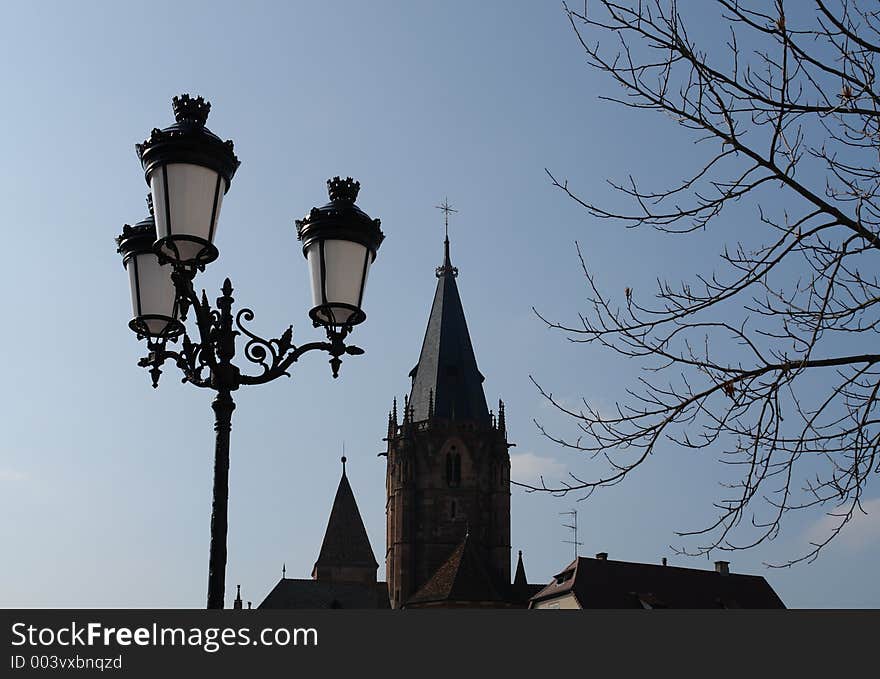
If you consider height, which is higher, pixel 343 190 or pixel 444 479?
pixel 444 479

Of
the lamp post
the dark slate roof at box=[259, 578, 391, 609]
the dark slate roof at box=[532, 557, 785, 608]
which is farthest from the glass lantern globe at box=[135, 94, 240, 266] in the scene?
the dark slate roof at box=[259, 578, 391, 609]

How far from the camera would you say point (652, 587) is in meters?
52.0

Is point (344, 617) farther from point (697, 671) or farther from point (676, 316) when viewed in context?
point (676, 316)

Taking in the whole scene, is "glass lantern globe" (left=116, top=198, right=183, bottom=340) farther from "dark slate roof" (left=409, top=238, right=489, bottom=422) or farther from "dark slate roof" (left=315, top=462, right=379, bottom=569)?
"dark slate roof" (left=315, top=462, right=379, bottom=569)

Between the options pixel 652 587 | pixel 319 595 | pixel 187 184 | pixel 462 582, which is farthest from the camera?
pixel 319 595

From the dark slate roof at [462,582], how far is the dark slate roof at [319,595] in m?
11.9

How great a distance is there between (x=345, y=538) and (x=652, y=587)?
27218mm

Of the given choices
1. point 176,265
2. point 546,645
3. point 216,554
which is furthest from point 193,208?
point 546,645

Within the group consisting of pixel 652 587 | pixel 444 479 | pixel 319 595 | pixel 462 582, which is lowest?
pixel 652 587

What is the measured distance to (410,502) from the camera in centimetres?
5781

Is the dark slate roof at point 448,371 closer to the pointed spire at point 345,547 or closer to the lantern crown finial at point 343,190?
the pointed spire at point 345,547

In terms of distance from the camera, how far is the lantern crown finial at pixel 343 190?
296 inches

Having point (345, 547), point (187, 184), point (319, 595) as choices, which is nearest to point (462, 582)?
point (319, 595)

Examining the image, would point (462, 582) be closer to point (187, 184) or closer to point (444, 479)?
point (444, 479)
